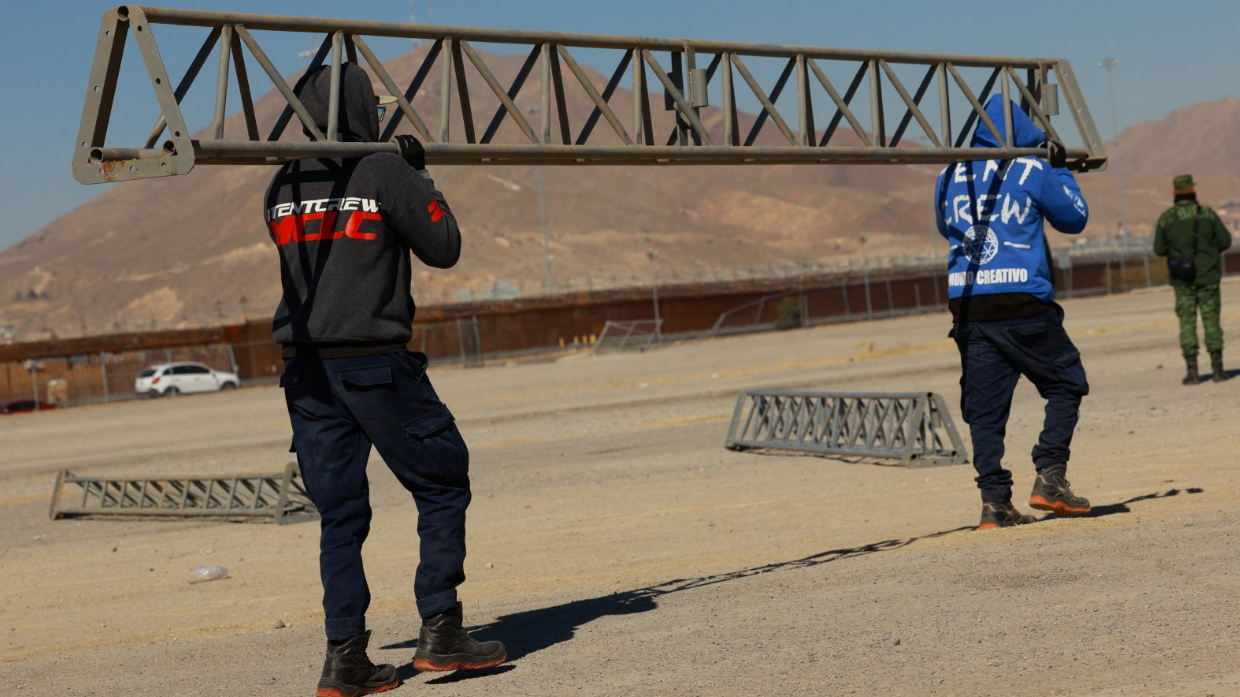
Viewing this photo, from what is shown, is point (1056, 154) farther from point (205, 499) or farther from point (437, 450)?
point (205, 499)

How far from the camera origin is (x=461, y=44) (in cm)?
673

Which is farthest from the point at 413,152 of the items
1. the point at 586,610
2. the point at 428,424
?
the point at 586,610

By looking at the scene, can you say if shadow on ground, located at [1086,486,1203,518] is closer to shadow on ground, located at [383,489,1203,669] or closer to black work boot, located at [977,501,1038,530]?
shadow on ground, located at [383,489,1203,669]

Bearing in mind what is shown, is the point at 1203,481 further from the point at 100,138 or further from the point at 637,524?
the point at 100,138

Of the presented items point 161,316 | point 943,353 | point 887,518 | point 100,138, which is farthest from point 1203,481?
point 161,316

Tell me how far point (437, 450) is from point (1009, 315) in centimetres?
364

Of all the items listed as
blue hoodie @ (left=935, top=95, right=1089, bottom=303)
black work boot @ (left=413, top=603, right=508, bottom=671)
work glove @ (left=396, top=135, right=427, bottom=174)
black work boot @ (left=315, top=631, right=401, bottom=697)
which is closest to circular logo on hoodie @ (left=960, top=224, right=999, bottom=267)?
blue hoodie @ (left=935, top=95, right=1089, bottom=303)

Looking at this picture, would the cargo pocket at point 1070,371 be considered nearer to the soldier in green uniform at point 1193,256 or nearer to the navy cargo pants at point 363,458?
the navy cargo pants at point 363,458

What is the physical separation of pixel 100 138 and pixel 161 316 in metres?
147

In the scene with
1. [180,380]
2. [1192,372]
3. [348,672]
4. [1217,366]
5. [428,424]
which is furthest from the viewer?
[180,380]

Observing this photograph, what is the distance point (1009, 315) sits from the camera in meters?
7.34

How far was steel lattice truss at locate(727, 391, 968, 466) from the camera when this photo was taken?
1219cm

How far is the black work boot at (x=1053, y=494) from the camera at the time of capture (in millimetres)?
7547

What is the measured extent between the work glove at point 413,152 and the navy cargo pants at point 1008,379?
3.44 m
